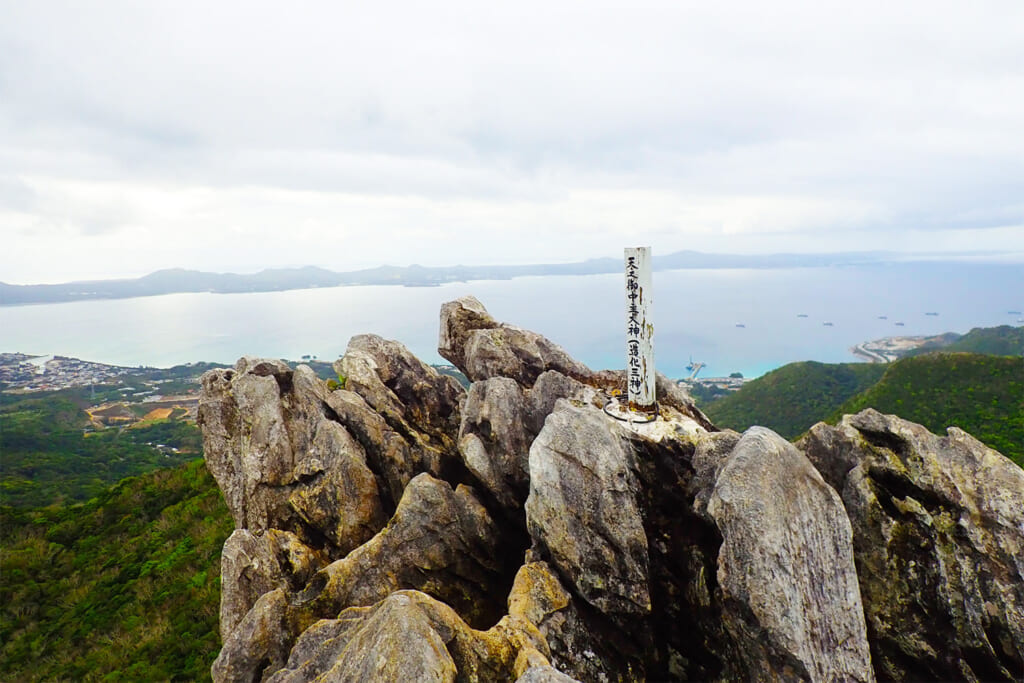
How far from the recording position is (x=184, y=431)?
56.5 metres

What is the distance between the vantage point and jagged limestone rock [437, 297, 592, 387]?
15.8 m

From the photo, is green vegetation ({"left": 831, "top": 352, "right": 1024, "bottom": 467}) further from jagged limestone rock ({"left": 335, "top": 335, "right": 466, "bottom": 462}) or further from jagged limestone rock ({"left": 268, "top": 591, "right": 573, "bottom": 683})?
jagged limestone rock ({"left": 268, "top": 591, "right": 573, "bottom": 683})

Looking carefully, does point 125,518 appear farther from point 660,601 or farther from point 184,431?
point 184,431

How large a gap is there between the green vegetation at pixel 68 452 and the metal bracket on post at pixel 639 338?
45.2 meters

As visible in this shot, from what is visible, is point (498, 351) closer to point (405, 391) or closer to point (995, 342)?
point (405, 391)

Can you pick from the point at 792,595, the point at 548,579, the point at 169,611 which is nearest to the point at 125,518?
the point at 169,611

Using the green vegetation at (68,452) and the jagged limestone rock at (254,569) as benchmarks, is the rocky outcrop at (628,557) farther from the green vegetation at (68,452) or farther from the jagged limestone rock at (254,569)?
the green vegetation at (68,452)

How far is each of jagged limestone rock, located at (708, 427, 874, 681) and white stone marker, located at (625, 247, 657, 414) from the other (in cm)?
482

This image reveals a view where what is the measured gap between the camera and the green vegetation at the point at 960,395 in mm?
34688

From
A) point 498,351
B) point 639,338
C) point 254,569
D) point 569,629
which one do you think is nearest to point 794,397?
point 639,338

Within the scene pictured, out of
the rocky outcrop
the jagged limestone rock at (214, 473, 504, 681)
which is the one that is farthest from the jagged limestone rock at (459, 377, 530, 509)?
the jagged limestone rock at (214, 473, 504, 681)

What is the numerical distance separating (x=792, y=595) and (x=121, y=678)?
62.7 ft

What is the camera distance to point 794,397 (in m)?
65.8

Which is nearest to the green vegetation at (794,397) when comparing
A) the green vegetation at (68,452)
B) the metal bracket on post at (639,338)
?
the metal bracket on post at (639,338)
